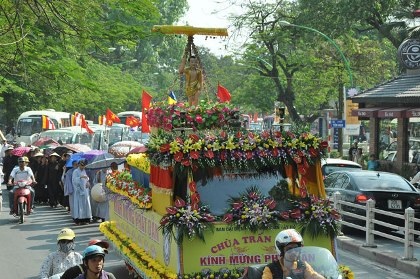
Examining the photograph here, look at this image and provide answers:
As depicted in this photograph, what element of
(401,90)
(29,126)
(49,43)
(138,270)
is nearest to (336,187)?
(49,43)

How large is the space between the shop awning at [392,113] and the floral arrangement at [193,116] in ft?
65.3

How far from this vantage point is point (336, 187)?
65.3ft

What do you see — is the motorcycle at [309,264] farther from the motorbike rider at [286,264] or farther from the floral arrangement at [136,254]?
the floral arrangement at [136,254]

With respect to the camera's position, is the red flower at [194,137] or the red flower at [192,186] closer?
the red flower at [192,186]

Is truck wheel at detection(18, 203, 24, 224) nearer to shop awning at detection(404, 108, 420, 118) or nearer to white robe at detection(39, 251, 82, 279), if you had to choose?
white robe at detection(39, 251, 82, 279)

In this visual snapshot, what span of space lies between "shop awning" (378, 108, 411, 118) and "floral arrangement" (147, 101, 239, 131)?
1989 cm

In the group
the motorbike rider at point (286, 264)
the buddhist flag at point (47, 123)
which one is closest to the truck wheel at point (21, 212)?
the motorbike rider at point (286, 264)

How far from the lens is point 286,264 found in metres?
7.41

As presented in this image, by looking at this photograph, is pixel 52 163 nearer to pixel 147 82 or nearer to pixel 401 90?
pixel 401 90

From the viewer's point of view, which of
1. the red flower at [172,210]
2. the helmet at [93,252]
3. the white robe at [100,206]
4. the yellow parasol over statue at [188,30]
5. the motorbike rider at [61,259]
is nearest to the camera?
the helmet at [93,252]

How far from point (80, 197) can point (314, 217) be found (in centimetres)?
1204

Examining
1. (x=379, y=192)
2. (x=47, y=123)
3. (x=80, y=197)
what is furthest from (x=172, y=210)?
(x=47, y=123)

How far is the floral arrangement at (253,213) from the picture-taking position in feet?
33.4

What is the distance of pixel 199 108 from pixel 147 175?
117 centimetres
